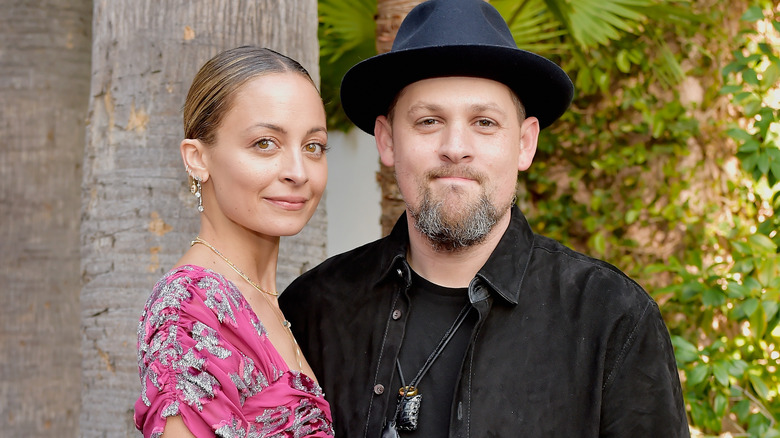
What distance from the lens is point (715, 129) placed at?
6.08 m

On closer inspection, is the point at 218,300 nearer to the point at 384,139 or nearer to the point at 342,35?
the point at 384,139

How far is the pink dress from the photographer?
1.86 metres

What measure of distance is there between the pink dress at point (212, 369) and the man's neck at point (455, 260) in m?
0.49

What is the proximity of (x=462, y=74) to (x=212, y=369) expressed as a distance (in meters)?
1.03

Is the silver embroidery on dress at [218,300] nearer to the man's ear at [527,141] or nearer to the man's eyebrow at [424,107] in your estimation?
the man's eyebrow at [424,107]

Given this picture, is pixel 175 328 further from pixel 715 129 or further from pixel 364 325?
pixel 715 129

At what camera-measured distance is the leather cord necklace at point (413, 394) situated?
222 centimetres

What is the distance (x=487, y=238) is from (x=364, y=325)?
1.39ft

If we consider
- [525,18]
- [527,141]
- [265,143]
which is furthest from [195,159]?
[525,18]

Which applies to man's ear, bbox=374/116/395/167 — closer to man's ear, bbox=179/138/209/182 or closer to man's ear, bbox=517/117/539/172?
man's ear, bbox=517/117/539/172

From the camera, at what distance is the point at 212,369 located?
188 cm

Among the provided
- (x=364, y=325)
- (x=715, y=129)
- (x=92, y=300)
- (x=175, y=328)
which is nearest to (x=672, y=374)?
(x=364, y=325)

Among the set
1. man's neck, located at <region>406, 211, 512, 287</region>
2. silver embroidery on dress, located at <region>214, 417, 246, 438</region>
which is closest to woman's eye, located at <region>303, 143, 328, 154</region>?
man's neck, located at <region>406, 211, 512, 287</region>

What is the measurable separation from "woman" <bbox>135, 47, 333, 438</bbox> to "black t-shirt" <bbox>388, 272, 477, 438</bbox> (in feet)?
0.82
